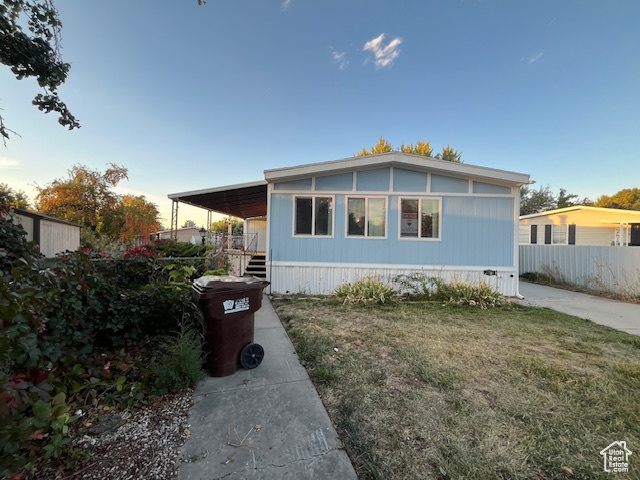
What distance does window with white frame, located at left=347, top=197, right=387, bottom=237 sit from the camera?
735cm

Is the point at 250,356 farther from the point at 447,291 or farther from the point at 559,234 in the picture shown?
the point at 559,234

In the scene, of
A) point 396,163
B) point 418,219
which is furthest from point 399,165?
point 418,219

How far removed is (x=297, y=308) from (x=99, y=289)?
3.68 meters

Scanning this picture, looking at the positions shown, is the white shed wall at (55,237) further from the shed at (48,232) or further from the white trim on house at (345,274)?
the white trim on house at (345,274)

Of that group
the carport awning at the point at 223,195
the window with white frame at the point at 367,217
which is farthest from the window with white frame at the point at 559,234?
the carport awning at the point at 223,195

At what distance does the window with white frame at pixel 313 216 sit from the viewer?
7355mm

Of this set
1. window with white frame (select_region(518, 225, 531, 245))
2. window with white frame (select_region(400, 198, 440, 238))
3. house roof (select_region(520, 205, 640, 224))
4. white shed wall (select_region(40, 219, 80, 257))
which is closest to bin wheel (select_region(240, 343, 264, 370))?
window with white frame (select_region(400, 198, 440, 238))

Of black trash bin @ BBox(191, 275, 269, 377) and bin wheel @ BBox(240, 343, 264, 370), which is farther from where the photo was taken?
bin wheel @ BBox(240, 343, 264, 370)

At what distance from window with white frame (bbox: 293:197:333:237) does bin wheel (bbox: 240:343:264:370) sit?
460 cm

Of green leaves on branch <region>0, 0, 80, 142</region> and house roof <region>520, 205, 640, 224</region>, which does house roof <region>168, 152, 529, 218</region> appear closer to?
green leaves on branch <region>0, 0, 80, 142</region>

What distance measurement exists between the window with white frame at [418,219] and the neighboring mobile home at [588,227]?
12519 millimetres

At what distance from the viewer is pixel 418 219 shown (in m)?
7.34

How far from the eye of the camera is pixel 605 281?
8188 millimetres

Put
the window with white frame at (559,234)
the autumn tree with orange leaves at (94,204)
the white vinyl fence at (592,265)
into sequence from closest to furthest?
the white vinyl fence at (592,265) → the window with white frame at (559,234) → the autumn tree with orange leaves at (94,204)
